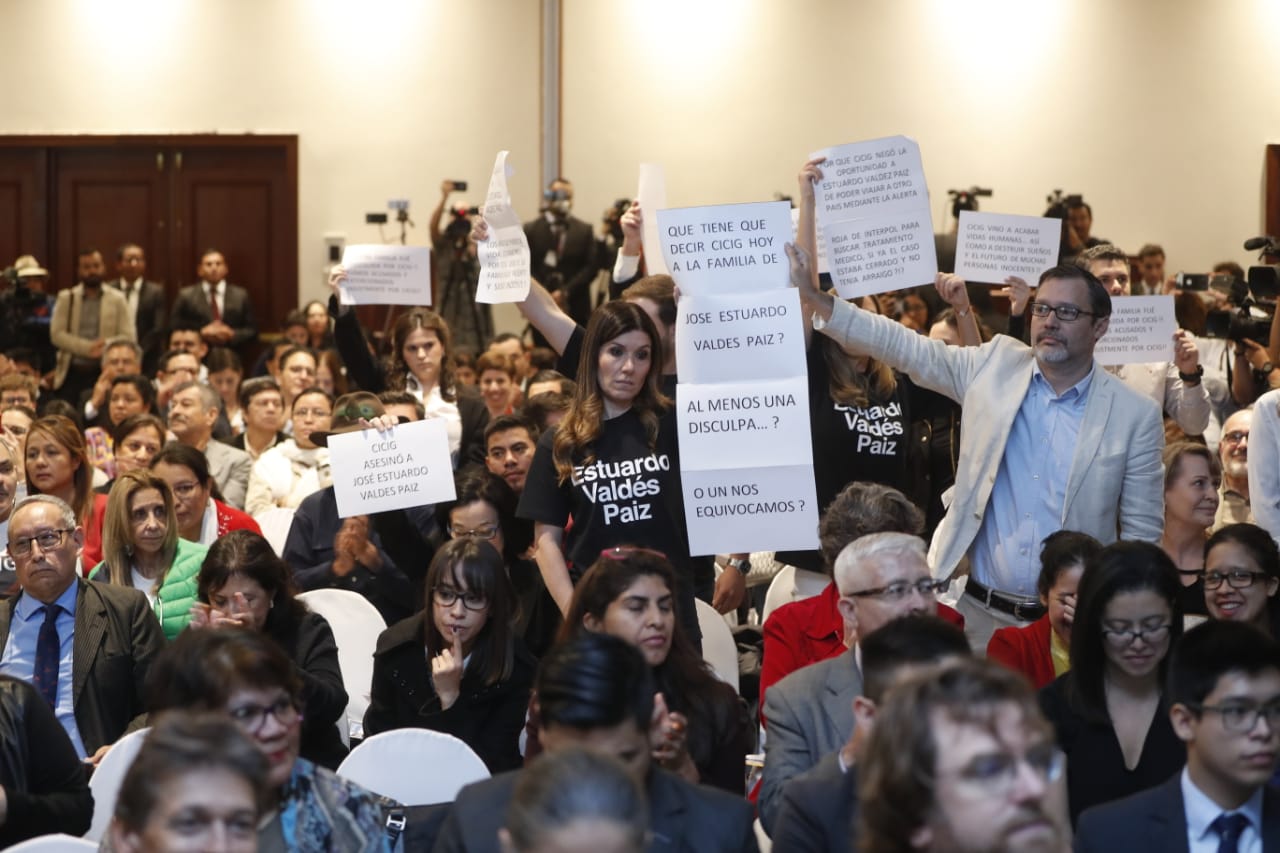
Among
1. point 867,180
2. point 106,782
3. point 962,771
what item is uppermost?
point 867,180

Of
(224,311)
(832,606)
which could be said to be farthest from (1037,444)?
(224,311)

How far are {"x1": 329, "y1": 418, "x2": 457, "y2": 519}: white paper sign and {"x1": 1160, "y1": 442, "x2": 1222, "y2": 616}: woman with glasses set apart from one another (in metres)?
2.15

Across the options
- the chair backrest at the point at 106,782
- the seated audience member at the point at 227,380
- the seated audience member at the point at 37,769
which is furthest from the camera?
the seated audience member at the point at 227,380

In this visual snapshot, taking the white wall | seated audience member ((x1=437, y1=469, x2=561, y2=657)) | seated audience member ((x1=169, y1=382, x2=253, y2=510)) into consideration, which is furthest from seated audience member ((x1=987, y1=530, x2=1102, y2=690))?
the white wall

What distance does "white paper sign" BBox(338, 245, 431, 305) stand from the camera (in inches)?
270

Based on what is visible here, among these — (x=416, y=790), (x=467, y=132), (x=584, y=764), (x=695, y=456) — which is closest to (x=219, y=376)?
(x=467, y=132)

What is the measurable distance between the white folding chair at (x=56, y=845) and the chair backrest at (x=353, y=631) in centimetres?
183

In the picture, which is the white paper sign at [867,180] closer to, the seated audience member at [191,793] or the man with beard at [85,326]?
the seated audience member at [191,793]

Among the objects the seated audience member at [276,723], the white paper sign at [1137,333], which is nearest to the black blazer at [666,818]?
the seated audience member at [276,723]

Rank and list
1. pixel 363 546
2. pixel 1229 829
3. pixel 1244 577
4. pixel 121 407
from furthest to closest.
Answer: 1. pixel 121 407
2. pixel 363 546
3. pixel 1244 577
4. pixel 1229 829

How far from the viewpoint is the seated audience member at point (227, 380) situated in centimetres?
926

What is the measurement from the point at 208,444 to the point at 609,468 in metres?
3.14

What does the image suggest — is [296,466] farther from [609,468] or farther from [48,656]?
[609,468]

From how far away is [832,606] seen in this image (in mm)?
4090
